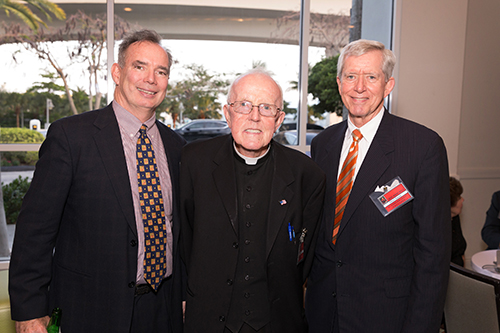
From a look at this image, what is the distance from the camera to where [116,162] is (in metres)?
1.69

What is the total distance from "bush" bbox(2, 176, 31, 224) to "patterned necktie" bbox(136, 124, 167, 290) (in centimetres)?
299

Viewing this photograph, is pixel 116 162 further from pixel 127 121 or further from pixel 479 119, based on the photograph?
pixel 479 119

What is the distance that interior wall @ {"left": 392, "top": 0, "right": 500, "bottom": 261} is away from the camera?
186 inches

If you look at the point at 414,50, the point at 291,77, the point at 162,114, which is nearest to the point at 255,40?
the point at 291,77

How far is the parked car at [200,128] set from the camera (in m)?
4.68

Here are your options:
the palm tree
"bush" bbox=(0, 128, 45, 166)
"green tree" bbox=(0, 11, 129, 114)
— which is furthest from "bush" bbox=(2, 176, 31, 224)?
the palm tree

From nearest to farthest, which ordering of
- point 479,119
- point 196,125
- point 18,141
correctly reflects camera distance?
point 18,141, point 196,125, point 479,119

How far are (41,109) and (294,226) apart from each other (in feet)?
11.9

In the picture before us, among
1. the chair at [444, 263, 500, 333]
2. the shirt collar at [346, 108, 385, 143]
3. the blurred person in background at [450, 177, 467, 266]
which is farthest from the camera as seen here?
the blurred person in background at [450, 177, 467, 266]

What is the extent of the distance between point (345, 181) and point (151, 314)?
107 cm

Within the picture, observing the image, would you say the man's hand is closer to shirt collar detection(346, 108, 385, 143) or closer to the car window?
shirt collar detection(346, 108, 385, 143)

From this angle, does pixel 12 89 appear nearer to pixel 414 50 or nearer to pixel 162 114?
pixel 162 114

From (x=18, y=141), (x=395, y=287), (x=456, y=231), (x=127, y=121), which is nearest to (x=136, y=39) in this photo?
(x=127, y=121)

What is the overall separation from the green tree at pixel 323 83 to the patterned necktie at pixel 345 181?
124 inches
